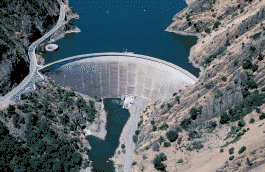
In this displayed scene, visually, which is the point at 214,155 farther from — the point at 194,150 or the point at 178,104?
the point at 178,104

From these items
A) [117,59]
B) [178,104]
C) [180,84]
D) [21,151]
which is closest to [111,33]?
[117,59]

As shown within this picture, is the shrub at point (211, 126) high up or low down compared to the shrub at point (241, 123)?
up

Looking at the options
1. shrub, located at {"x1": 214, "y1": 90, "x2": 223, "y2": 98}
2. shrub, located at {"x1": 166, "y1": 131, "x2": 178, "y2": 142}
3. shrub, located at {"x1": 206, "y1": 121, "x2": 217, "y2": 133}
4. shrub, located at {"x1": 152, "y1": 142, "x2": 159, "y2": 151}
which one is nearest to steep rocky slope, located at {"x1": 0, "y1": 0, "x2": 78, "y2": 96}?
shrub, located at {"x1": 152, "y1": 142, "x2": 159, "y2": 151}

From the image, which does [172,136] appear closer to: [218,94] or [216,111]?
[216,111]

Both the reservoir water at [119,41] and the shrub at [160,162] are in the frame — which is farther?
the reservoir water at [119,41]

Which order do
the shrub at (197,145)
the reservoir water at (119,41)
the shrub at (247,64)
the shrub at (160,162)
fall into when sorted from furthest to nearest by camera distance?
the reservoir water at (119,41) → the shrub at (247,64) → the shrub at (160,162) → the shrub at (197,145)

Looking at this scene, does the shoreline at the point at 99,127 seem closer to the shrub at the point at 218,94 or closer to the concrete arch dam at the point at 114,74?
the concrete arch dam at the point at 114,74

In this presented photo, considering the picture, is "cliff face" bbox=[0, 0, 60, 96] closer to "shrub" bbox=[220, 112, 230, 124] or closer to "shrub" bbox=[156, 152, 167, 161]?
"shrub" bbox=[156, 152, 167, 161]

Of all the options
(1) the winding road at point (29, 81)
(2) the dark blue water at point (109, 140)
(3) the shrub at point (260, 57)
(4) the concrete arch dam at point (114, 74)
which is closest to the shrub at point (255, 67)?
(3) the shrub at point (260, 57)
